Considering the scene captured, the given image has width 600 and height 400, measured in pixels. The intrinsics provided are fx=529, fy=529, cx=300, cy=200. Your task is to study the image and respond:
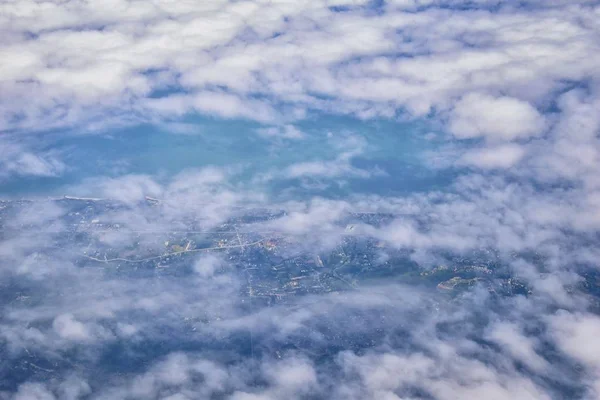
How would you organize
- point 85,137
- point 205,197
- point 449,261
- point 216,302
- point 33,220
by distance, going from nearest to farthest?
point 216,302
point 449,261
point 33,220
point 205,197
point 85,137

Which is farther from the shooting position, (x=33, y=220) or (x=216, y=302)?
(x=33, y=220)

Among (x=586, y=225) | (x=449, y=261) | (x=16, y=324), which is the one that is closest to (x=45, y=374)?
(x=16, y=324)

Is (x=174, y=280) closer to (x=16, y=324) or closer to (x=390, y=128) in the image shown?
(x=16, y=324)

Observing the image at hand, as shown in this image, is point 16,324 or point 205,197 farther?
point 205,197

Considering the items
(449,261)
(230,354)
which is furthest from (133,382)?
(449,261)

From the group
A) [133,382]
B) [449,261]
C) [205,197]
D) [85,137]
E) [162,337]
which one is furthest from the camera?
[85,137]

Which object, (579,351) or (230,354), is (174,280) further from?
(579,351)
